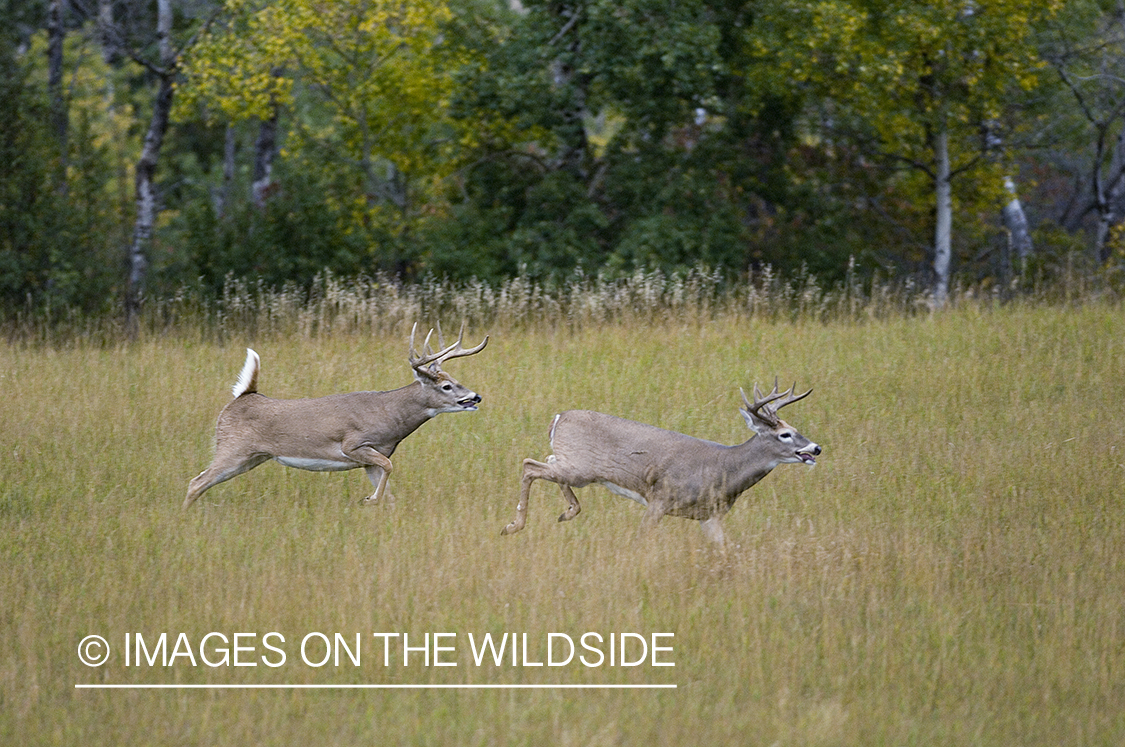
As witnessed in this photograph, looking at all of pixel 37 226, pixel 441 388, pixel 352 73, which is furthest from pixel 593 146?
pixel 441 388

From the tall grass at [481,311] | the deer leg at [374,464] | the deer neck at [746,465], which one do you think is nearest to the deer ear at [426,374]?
the deer leg at [374,464]

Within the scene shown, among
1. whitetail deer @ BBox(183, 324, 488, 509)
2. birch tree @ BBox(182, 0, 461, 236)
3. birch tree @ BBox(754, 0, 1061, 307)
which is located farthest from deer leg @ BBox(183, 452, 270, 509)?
birch tree @ BBox(182, 0, 461, 236)

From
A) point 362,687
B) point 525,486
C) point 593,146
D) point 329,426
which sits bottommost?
point 362,687

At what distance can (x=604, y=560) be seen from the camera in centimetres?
718

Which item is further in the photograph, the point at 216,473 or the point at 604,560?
the point at 216,473

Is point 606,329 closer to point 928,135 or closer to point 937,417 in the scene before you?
point 937,417

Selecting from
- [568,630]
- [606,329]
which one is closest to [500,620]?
[568,630]

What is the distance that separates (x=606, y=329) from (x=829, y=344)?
2307 millimetres

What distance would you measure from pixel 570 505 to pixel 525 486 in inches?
13.5

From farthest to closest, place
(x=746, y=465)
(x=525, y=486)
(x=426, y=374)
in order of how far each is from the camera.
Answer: (x=426, y=374) < (x=525, y=486) < (x=746, y=465)

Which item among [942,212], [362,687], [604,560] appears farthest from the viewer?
[942,212]

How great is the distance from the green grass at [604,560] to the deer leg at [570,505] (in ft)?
0.30

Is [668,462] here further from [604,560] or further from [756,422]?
[604,560]

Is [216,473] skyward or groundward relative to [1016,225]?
groundward
